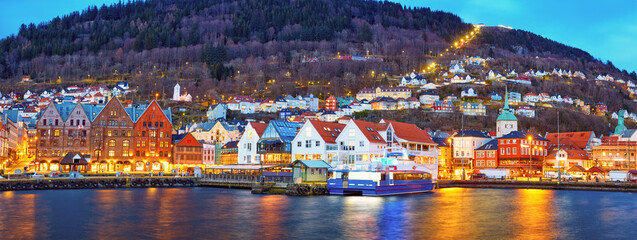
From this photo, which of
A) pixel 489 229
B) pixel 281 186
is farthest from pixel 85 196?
pixel 489 229

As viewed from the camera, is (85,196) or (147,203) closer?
(147,203)

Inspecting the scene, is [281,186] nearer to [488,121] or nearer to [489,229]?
[489,229]

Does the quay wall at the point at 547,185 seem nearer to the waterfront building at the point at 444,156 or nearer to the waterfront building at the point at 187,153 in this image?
the waterfront building at the point at 444,156

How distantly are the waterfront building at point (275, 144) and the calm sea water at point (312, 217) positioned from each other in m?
25.4

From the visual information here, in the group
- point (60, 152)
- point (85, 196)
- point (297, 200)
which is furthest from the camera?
point (60, 152)

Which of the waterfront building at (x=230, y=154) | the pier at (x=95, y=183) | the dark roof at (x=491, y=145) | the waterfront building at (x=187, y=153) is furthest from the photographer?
the dark roof at (x=491, y=145)

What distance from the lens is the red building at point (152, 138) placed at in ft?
365

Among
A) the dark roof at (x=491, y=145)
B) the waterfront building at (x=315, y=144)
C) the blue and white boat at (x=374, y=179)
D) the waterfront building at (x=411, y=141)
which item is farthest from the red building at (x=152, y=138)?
the dark roof at (x=491, y=145)

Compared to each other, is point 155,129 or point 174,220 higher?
point 155,129

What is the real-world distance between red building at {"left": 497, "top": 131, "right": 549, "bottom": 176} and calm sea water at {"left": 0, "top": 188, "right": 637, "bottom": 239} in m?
45.4

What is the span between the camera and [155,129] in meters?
113

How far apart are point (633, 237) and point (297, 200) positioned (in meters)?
30.7

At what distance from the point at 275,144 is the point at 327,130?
26.1ft

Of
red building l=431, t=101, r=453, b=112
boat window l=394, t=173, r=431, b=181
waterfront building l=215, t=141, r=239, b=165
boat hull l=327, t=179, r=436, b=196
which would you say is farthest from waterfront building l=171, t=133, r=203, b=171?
red building l=431, t=101, r=453, b=112
